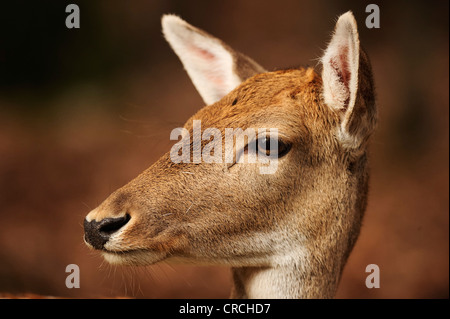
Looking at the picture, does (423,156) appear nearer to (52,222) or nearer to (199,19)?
(199,19)

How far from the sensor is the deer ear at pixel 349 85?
288cm

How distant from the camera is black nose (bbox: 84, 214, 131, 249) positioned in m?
2.67

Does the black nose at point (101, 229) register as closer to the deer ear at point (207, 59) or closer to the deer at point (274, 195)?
the deer at point (274, 195)

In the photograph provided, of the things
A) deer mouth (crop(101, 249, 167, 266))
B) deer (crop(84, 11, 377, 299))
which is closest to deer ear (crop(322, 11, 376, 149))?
deer (crop(84, 11, 377, 299))

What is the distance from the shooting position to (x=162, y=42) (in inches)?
363

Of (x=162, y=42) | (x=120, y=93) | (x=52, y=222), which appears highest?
(x=162, y=42)

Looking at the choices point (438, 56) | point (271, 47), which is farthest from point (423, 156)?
point (271, 47)

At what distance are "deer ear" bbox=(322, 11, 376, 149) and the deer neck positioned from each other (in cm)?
80

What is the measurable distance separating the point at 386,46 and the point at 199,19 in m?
3.46

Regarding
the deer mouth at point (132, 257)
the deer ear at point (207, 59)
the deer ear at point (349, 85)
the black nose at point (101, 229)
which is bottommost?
the deer mouth at point (132, 257)

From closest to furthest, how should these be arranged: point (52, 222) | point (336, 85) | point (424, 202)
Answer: point (336, 85), point (52, 222), point (424, 202)

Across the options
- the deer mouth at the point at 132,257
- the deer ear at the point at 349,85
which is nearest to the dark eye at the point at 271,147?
the deer ear at the point at 349,85

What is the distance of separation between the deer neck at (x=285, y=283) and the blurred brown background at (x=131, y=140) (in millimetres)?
2980

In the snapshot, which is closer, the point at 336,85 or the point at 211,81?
the point at 336,85
